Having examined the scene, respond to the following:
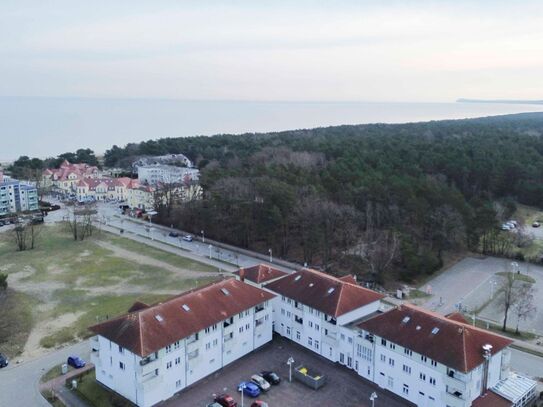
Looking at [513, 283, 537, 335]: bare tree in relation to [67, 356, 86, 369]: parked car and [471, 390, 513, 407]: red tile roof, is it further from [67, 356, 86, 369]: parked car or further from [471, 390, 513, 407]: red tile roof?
[67, 356, 86, 369]: parked car

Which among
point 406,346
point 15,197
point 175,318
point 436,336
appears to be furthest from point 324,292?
point 15,197

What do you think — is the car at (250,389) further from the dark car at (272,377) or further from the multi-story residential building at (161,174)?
the multi-story residential building at (161,174)

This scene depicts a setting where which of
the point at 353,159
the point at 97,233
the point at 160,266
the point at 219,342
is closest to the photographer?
the point at 219,342

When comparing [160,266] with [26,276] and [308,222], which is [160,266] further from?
[308,222]

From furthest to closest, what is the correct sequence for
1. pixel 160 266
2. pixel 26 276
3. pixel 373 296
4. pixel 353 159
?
pixel 353 159 < pixel 160 266 < pixel 26 276 < pixel 373 296

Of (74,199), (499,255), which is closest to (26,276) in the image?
(74,199)

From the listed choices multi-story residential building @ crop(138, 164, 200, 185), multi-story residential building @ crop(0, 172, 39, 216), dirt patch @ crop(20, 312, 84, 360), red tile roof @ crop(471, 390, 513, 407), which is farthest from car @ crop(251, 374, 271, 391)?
multi-story residential building @ crop(138, 164, 200, 185)

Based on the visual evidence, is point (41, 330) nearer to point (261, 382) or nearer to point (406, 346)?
point (261, 382)
